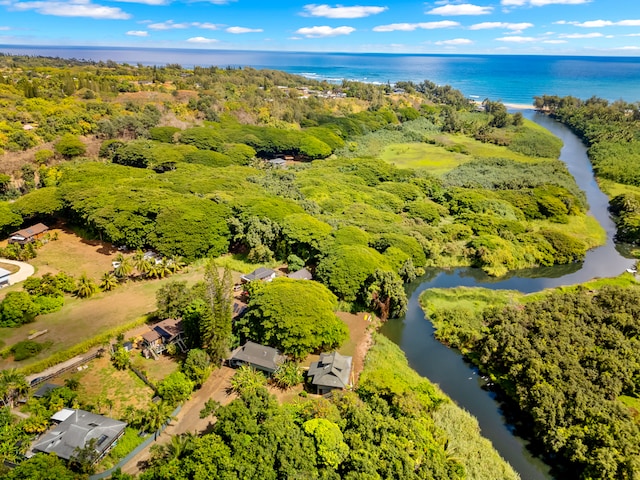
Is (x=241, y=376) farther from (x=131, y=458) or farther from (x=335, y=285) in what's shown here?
(x=335, y=285)

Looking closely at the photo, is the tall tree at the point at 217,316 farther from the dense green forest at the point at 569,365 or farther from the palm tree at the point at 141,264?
the dense green forest at the point at 569,365

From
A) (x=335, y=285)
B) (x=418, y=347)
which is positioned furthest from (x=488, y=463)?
(x=335, y=285)

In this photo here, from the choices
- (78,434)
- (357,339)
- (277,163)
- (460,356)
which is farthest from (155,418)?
(277,163)

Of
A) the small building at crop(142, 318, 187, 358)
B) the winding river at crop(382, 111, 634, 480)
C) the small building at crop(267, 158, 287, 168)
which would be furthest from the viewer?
the small building at crop(267, 158, 287, 168)

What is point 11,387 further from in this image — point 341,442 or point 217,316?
point 341,442

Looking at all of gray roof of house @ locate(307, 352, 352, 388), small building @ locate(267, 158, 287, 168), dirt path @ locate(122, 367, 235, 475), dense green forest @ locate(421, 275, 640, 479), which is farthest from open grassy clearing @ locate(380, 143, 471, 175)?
dirt path @ locate(122, 367, 235, 475)

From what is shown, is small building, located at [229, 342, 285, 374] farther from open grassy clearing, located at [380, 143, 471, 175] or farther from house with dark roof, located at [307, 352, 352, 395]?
open grassy clearing, located at [380, 143, 471, 175]

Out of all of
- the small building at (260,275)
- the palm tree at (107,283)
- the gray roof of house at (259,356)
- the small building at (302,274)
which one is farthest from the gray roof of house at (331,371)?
the palm tree at (107,283)
